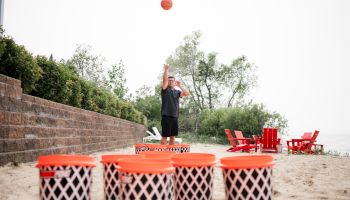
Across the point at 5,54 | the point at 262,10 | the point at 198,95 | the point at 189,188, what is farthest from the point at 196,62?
the point at 189,188

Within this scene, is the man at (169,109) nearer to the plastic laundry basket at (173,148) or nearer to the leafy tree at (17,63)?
the plastic laundry basket at (173,148)

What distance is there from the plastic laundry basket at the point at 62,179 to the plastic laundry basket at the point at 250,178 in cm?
91

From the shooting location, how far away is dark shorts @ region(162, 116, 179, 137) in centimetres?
577

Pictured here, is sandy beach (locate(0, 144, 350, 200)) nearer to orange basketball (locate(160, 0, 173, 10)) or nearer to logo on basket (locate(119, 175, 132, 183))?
logo on basket (locate(119, 175, 132, 183))

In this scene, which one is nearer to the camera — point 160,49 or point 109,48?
point 109,48

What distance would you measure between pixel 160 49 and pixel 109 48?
8.34 m

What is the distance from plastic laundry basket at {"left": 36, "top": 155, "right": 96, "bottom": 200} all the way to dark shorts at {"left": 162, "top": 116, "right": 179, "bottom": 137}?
151 inches

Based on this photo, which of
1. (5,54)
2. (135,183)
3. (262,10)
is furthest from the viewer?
(262,10)

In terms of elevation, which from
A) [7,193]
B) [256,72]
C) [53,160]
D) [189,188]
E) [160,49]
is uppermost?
[160,49]

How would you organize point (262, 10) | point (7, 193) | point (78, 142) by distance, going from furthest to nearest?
1. point (262, 10)
2. point (78, 142)
3. point (7, 193)

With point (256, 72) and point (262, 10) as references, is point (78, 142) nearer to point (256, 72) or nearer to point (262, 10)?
point (262, 10)

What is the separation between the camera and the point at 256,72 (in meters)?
32.5

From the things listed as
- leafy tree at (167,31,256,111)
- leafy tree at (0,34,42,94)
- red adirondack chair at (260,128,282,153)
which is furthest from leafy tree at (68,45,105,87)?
leafy tree at (0,34,42,94)

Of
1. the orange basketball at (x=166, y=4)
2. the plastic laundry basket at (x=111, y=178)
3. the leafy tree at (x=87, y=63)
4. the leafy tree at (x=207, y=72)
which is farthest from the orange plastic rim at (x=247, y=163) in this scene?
the leafy tree at (x=207, y=72)
